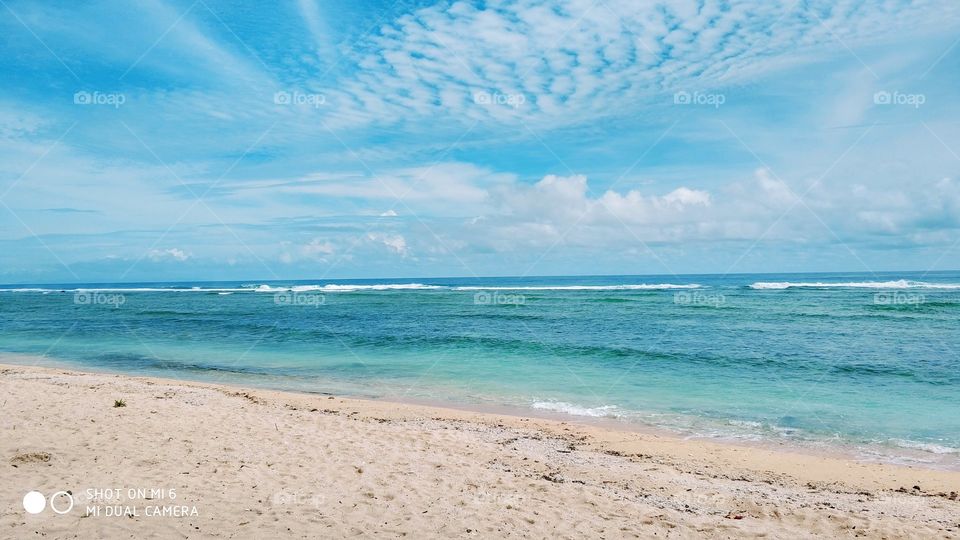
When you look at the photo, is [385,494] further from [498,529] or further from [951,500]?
[951,500]

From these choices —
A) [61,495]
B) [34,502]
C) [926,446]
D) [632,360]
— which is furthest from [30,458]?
[632,360]

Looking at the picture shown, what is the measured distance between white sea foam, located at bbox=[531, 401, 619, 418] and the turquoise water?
0.04m

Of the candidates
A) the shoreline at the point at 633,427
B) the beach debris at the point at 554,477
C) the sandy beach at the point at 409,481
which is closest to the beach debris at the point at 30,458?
the sandy beach at the point at 409,481

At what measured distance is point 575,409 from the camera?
11766 millimetres

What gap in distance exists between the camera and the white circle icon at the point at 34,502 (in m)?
5.18

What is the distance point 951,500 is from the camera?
6691mm

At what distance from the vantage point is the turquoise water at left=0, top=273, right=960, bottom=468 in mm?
10883

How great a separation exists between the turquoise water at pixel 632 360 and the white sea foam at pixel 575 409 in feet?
0.14

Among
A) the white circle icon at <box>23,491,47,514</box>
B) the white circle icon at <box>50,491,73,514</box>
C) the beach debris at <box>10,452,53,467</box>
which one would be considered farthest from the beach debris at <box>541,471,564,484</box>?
the beach debris at <box>10,452,53,467</box>

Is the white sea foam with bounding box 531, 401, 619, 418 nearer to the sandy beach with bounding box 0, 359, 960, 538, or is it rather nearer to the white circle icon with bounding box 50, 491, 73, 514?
the sandy beach with bounding box 0, 359, 960, 538

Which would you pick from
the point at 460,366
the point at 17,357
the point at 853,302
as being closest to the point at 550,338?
the point at 460,366

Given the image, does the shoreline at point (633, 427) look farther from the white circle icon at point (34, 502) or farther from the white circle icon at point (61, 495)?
the white circle icon at point (34, 502)

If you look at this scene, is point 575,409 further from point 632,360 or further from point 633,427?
point 632,360

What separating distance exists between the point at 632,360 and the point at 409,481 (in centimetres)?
1205
